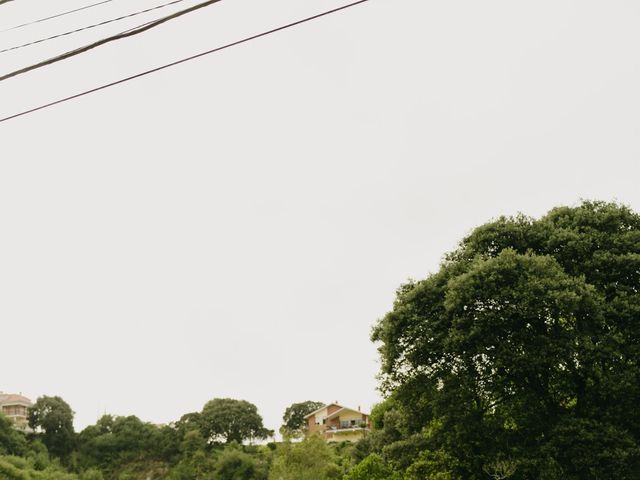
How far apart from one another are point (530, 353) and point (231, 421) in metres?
54.1

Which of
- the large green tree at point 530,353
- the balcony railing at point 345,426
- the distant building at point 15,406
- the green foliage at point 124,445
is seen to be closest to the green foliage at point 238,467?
the green foliage at point 124,445

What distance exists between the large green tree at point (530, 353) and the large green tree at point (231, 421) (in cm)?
4892

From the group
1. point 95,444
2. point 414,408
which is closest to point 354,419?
point 95,444

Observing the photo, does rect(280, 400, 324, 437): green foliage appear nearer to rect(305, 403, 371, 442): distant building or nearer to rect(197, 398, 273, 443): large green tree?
rect(305, 403, 371, 442): distant building

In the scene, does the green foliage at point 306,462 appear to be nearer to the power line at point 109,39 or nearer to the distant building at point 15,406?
the power line at point 109,39

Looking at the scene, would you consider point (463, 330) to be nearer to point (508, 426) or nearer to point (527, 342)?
point (527, 342)

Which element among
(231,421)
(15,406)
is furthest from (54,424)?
(15,406)

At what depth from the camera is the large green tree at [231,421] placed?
62334 millimetres

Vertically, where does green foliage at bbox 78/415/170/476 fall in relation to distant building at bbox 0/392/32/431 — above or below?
below

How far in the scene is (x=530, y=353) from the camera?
15.6 m

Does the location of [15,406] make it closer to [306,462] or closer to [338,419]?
[338,419]

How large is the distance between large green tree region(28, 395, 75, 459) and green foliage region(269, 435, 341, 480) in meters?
34.5

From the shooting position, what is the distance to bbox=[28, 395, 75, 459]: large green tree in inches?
2301

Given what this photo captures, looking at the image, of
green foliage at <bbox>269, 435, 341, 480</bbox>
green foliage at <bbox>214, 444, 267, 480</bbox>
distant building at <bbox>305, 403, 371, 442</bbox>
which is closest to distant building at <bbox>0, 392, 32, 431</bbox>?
distant building at <bbox>305, 403, 371, 442</bbox>
